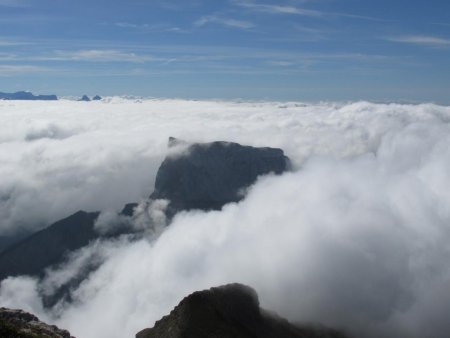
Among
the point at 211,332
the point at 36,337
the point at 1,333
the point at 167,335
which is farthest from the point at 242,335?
the point at 1,333

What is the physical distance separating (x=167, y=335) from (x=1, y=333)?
243 feet

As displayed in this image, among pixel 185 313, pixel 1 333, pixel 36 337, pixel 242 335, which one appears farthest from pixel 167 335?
pixel 1 333

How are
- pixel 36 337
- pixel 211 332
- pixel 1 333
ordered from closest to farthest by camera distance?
pixel 1 333 → pixel 36 337 → pixel 211 332

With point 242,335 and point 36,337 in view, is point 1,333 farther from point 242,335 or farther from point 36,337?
point 242,335

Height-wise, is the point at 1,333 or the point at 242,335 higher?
the point at 1,333

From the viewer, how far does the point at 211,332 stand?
192250 mm

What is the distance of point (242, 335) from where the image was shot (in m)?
199

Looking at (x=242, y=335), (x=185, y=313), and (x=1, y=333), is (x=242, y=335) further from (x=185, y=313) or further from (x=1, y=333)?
(x=1, y=333)

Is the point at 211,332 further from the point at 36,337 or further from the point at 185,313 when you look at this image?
the point at 36,337

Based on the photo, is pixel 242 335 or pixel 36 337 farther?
pixel 242 335

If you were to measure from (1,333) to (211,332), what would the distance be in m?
80.3

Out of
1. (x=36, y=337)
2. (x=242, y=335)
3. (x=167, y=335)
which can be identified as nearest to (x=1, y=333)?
(x=36, y=337)

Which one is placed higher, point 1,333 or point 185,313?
point 1,333

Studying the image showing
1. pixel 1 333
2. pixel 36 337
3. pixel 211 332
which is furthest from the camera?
pixel 211 332
